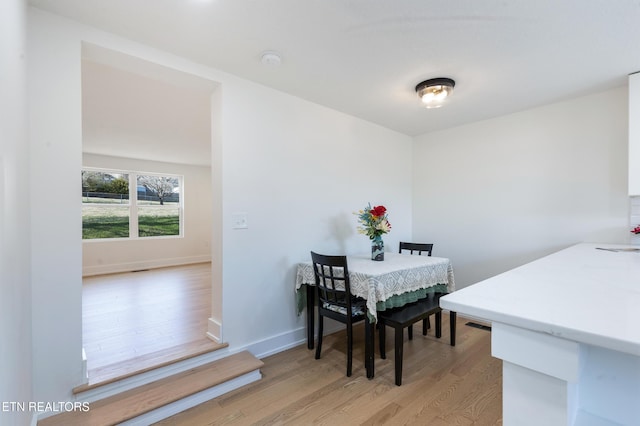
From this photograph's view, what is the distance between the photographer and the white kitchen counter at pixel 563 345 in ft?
1.93

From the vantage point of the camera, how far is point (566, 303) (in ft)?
2.44

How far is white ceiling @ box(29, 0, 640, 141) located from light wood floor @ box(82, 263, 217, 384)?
2.21 metres

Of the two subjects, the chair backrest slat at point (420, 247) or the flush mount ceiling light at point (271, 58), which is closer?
the flush mount ceiling light at point (271, 58)

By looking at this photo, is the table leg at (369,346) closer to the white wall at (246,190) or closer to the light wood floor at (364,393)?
the light wood floor at (364,393)

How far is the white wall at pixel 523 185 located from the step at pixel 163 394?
281cm

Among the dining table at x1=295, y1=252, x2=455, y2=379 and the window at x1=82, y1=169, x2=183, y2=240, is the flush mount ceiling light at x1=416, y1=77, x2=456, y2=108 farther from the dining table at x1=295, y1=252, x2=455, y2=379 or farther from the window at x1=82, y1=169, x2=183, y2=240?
the window at x1=82, y1=169, x2=183, y2=240

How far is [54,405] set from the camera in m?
1.66

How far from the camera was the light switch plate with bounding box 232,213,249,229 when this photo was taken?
2404mm

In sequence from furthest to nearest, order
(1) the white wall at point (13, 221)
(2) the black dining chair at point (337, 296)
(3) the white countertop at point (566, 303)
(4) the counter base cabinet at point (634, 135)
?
(4) the counter base cabinet at point (634, 135), (2) the black dining chair at point (337, 296), (1) the white wall at point (13, 221), (3) the white countertop at point (566, 303)

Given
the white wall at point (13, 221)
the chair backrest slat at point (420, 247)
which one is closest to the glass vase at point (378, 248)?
the chair backrest slat at point (420, 247)

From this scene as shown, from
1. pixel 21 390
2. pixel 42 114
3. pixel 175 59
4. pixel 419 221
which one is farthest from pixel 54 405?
pixel 419 221

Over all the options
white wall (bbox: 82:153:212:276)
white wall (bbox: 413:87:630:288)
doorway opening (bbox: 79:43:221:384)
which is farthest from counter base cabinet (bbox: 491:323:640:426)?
white wall (bbox: 82:153:212:276)

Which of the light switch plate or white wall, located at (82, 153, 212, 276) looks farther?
white wall, located at (82, 153, 212, 276)

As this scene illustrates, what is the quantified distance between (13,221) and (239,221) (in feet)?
4.67
